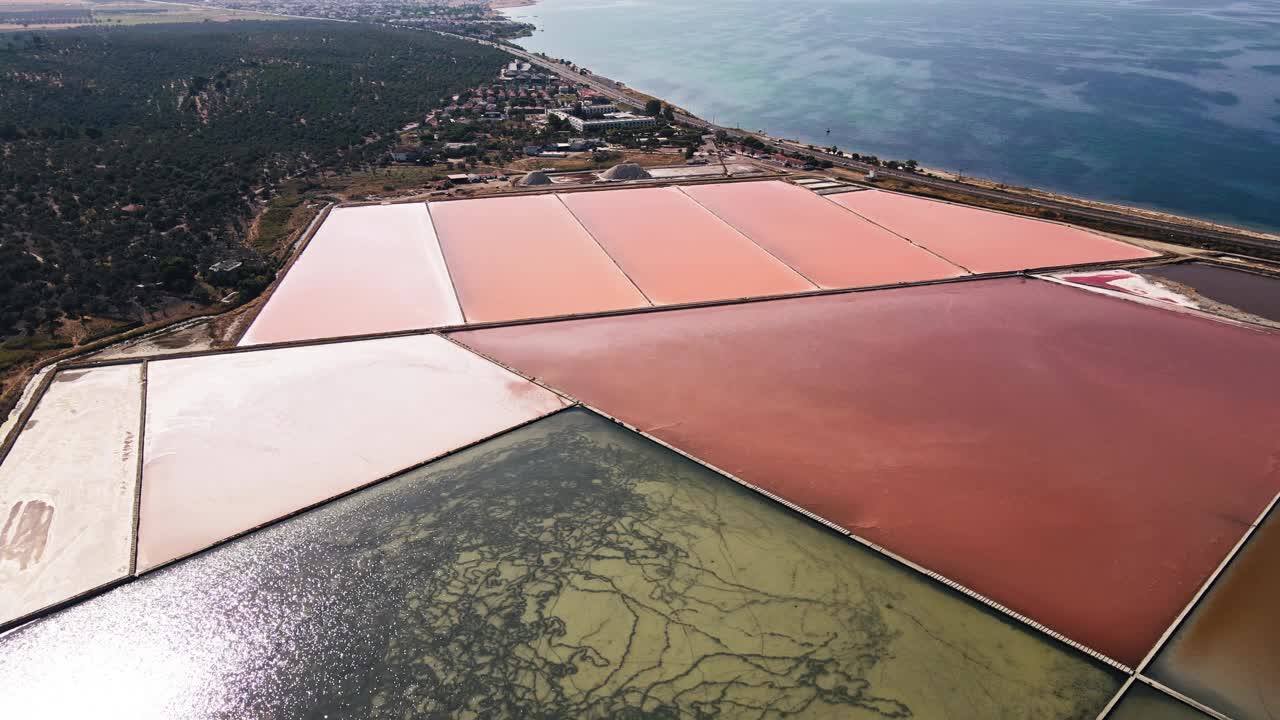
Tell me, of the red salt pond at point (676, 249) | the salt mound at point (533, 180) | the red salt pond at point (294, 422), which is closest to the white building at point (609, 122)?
the salt mound at point (533, 180)

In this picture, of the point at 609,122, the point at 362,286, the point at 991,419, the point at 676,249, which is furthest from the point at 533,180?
the point at 991,419

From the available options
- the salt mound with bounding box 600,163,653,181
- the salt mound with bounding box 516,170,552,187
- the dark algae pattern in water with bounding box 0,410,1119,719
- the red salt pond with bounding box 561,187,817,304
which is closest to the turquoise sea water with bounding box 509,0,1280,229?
the salt mound with bounding box 600,163,653,181

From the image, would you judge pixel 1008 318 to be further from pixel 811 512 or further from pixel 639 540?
pixel 639 540

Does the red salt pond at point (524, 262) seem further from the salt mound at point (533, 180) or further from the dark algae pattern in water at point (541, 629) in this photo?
the dark algae pattern in water at point (541, 629)

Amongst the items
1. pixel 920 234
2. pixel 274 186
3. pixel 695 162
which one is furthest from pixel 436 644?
pixel 695 162

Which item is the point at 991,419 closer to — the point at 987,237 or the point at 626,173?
the point at 987,237

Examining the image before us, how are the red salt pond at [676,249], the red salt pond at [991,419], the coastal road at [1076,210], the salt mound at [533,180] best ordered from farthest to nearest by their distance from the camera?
the salt mound at [533,180] → the coastal road at [1076,210] → the red salt pond at [676,249] → the red salt pond at [991,419]

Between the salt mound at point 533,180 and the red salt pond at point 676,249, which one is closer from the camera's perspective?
the red salt pond at point 676,249
